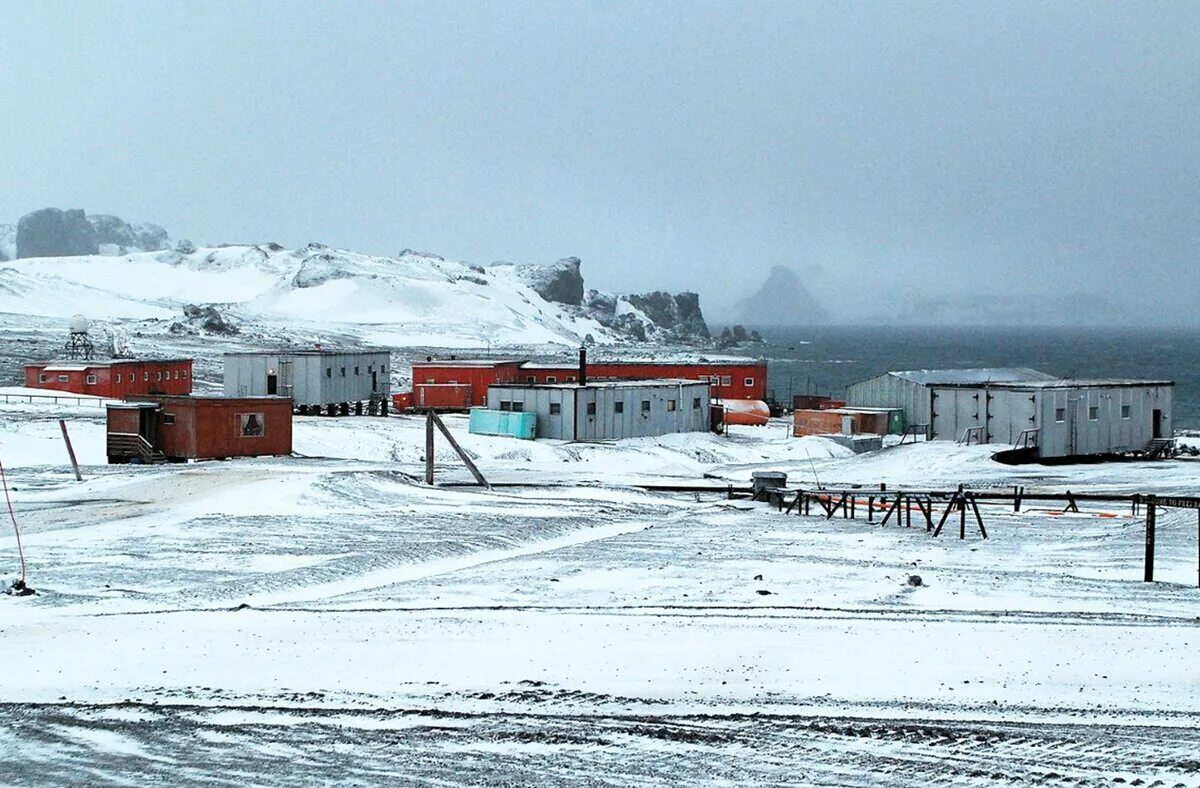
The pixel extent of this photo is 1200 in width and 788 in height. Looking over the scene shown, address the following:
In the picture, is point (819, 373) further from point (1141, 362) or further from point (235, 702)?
point (235, 702)

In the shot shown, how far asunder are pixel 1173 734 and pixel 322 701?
355 inches

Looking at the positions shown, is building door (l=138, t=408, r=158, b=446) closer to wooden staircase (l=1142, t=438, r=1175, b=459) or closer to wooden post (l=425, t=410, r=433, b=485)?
wooden post (l=425, t=410, r=433, b=485)

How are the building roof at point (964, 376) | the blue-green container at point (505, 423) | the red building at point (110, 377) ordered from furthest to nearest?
the red building at point (110, 377)
the building roof at point (964, 376)
the blue-green container at point (505, 423)

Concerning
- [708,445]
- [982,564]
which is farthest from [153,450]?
[982,564]

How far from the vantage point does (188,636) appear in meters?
17.8

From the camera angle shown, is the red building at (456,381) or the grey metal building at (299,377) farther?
the red building at (456,381)

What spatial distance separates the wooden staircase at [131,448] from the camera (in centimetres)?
4216

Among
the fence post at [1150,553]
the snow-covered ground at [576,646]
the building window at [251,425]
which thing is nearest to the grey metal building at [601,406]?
the building window at [251,425]

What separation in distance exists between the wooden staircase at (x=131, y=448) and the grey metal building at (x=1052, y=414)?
102ft

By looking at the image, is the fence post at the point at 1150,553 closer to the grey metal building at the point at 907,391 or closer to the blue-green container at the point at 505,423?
the blue-green container at the point at 505,423

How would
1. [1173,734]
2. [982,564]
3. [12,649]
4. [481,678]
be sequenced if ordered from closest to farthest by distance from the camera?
[1173,734]
[481,678]
[12,649]
[982,564]

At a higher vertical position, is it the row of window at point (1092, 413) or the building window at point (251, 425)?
the row of window at point (1092, 413)

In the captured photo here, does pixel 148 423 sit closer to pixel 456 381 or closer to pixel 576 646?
pixel 456 381

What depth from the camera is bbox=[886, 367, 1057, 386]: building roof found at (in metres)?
60.0
